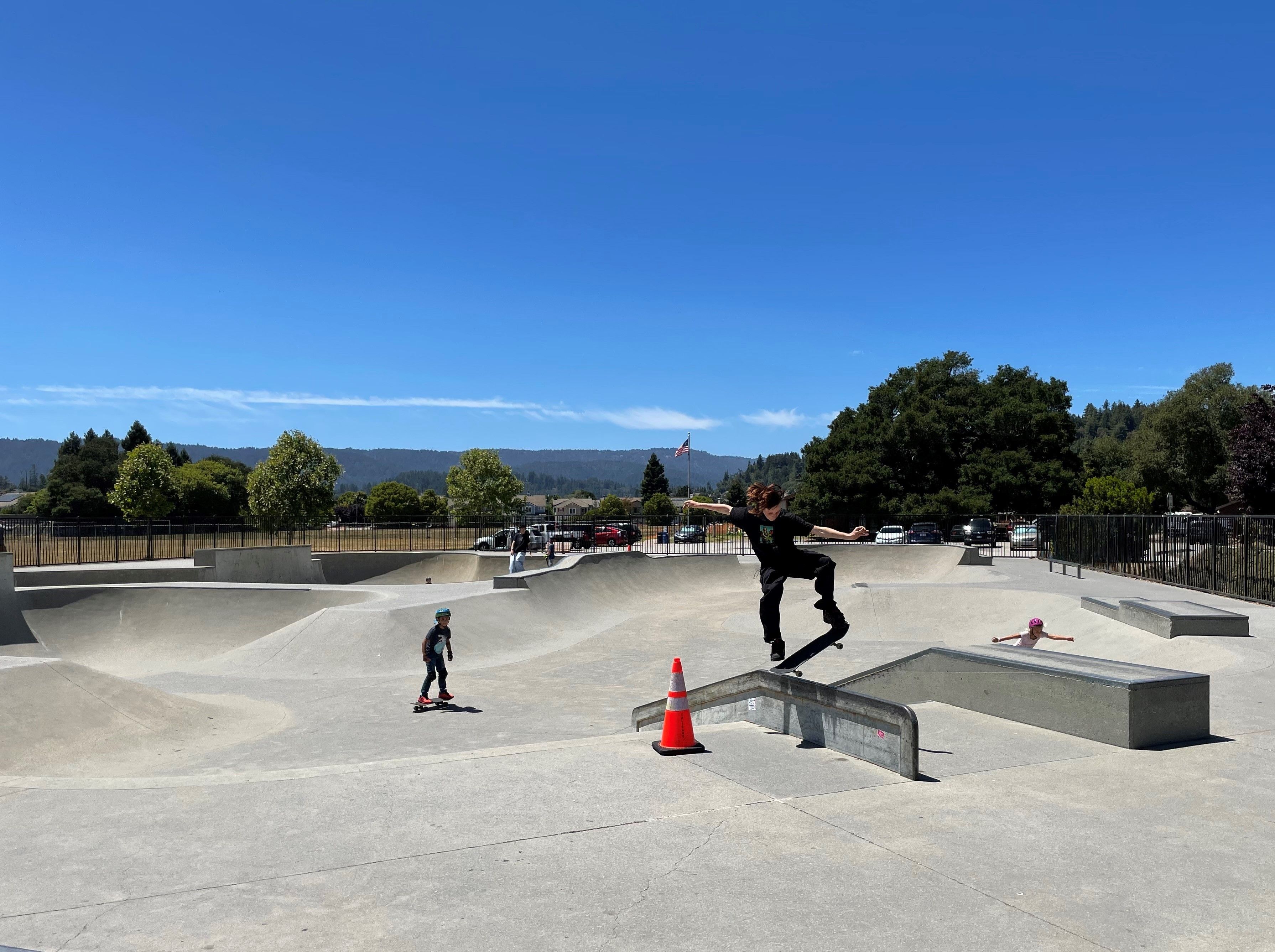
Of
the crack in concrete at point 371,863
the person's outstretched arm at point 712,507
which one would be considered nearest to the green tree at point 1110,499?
the person's outstretched arm at point 712,507

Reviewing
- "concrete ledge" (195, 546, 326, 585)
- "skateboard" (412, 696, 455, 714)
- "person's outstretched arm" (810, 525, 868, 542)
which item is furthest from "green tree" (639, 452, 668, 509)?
"person's outstretched arm" (810, 525, 868, 542)

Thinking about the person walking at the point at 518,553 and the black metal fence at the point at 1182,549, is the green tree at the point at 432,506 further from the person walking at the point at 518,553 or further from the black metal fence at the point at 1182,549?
the black metal fence at the point at 1182,549

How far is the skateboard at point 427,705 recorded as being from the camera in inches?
494

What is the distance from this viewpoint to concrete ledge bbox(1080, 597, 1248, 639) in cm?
1280

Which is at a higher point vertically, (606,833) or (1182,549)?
(1182,549)

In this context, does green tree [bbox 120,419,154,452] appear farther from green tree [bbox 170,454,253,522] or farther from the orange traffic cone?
the orange traffic cone

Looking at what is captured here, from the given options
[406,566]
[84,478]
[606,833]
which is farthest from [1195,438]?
[84,478]

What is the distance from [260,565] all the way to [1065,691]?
25.1 meters

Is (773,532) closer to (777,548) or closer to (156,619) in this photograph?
(777,548)

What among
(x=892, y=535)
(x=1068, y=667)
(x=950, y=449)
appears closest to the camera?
(x=1068, y=667)

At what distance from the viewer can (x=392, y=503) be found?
Answer: 367 ft

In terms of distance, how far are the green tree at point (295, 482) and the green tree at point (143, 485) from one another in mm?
6602

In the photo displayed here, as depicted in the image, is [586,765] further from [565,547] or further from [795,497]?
[795,497]

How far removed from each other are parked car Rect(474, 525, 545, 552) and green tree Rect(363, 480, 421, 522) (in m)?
63.2
